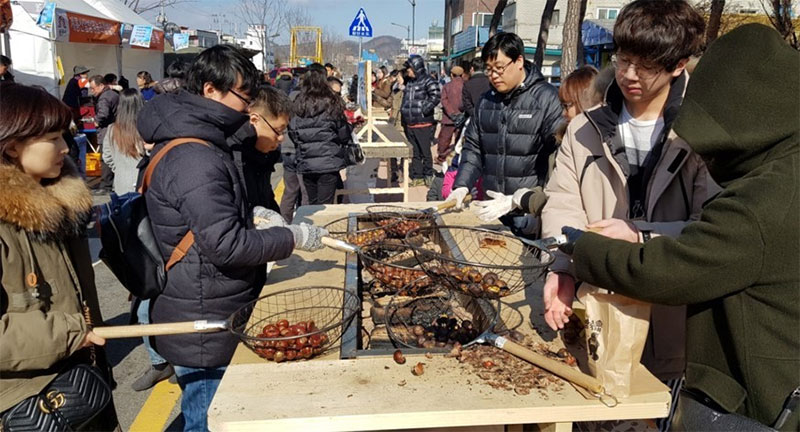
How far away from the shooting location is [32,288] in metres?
1.78

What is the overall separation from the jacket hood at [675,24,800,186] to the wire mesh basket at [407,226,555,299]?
2.04 feet

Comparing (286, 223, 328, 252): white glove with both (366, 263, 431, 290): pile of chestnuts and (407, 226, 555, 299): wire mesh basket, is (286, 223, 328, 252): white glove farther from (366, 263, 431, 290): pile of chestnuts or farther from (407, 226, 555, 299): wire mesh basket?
(407, 226, 555, 299): wire mesh basket

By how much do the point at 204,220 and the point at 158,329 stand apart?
40 cm

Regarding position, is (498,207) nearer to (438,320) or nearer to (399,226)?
(399,226)

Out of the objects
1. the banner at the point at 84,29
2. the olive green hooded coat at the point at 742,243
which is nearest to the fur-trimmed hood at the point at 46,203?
the olive green hooded coat at the point at 742,243

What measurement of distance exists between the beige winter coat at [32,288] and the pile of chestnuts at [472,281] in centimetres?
119

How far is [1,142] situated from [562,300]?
184 centimetres

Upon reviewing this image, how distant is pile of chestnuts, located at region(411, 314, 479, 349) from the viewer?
2.04 m

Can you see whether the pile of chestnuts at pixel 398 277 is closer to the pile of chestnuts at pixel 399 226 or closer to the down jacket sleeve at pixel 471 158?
the pile of chestnuts at pixel 399 226

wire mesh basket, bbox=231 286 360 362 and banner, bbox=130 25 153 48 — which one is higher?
banner, bbox=130 25 153 48

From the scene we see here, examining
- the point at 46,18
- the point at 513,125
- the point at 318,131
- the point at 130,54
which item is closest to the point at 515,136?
the point at 513,125

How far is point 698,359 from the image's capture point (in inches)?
60.3

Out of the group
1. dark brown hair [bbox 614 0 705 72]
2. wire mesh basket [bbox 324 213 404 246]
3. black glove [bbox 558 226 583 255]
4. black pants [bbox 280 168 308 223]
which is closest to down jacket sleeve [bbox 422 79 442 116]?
black pants [bbox 280 168 308 223]

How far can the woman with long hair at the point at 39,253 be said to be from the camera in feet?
5.62
